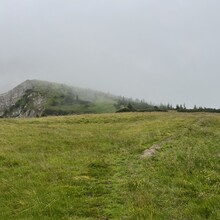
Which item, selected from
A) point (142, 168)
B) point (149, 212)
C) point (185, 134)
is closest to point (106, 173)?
point (142, 168)

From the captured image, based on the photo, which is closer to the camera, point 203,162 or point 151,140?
point 203,162

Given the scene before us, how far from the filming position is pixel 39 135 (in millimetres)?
38344

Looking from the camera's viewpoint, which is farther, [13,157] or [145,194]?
[13,157]

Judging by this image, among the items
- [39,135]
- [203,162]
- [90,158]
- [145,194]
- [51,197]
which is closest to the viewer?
[145,194]

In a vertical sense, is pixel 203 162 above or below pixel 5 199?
above

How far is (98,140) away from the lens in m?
36.1

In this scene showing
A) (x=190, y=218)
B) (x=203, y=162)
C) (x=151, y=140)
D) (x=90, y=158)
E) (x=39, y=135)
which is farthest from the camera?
(x=39, y=135)

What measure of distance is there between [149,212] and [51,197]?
5021mm

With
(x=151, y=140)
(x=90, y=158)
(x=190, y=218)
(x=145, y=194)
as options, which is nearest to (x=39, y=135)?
(x=151, y=140)

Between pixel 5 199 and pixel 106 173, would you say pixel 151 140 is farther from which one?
pixel 5 199

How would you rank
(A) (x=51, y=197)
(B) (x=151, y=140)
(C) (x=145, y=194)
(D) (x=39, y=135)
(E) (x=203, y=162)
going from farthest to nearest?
(D) (x=39, y=135)
(B) (x=151, y=140)
(E) (x=203, y=162)
(A) (x=51, y=197)
(C) (x=145, y=194)

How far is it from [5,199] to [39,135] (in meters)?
22.1

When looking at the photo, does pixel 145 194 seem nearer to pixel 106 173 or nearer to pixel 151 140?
pixel 106 173

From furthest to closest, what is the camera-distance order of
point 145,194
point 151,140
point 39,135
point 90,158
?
point 39,135
point 151,140
point 90,158
point 145,194
